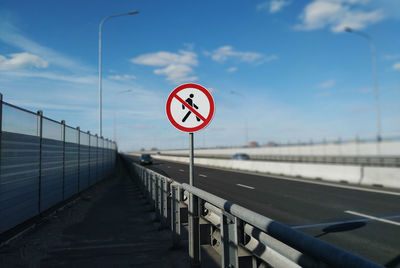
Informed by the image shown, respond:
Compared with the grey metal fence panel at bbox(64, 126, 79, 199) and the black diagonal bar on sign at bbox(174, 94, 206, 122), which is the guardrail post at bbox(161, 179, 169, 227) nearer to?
the black diagonal bar on sign at bbox(174, 94, 206, 122)

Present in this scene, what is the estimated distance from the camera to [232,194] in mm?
13156

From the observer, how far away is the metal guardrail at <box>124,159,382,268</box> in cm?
178

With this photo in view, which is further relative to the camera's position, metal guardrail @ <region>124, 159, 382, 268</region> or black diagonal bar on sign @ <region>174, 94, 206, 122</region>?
black diagonal bar on sign @ <region>174, 94, 206, 122</region>

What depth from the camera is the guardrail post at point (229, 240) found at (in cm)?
313

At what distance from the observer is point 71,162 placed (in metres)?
11.9

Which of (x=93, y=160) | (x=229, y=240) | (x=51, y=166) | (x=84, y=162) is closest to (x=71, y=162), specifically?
(x=51, y=166)

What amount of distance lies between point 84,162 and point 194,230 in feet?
37.4

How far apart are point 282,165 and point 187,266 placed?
19.8m

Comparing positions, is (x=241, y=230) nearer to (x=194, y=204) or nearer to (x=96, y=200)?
(x=194, y=204)

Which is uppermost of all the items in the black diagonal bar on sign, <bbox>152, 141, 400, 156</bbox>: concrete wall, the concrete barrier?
the black diagonal bar on sign

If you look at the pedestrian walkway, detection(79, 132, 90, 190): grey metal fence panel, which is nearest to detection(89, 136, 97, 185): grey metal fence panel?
detection(79, 132, 90, 190): grey metal fence panel

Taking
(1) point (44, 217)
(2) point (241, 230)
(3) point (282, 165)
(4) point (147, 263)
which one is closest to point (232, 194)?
(1) point (44, 217)

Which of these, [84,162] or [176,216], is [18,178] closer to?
[176,216]

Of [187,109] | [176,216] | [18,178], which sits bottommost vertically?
[176,216]
